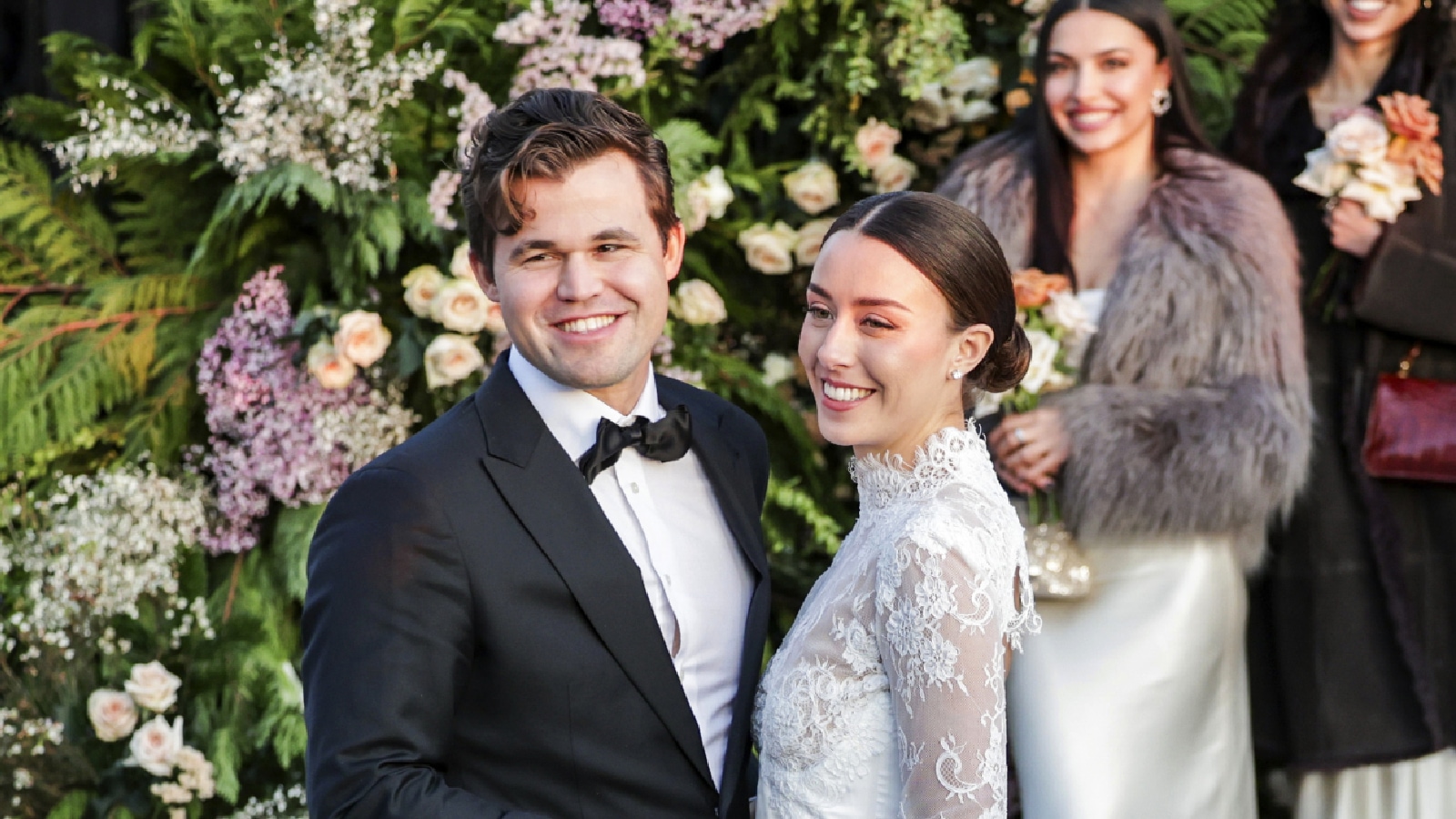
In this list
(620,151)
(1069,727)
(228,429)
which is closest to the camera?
(620,151)

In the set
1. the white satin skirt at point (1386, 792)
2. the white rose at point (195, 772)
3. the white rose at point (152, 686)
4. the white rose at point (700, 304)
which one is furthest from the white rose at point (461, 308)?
the white satin skirt at point (1386, 792)

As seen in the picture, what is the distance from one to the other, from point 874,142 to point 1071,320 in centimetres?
106

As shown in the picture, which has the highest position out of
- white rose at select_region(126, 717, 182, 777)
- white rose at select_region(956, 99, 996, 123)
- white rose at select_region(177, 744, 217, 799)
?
white rose at select_region(956, 99, 996, 123)

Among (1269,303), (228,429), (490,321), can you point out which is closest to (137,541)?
(228,429)

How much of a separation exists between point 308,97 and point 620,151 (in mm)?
1949

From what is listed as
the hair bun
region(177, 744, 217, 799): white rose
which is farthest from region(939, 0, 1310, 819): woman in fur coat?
region(177, 744, 217, 799): white rose

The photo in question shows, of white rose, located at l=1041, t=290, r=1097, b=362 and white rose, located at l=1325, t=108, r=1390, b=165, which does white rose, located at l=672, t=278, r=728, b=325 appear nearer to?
white rose, located at l=1041, t=290, r=1097, b=362

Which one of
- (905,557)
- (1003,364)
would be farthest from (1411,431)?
(905,557)

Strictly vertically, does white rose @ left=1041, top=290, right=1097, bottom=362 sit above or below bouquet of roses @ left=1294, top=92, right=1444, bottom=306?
below

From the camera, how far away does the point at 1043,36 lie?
3.66 metres

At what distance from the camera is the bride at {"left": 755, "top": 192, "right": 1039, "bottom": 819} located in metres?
1.91

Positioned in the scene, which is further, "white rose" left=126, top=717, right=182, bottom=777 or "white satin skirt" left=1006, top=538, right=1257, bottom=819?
"white rose" left=126, top=717, right=182, bottom=777

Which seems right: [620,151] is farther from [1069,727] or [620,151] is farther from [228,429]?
[228,429]

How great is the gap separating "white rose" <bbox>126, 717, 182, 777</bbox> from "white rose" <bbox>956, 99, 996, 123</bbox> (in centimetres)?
271
